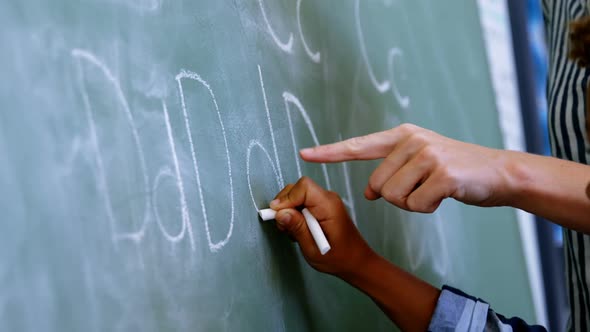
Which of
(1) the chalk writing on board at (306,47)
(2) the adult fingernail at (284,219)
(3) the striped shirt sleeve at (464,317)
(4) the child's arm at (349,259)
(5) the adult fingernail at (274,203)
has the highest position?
(1) the chalk writing on board at (306,47)

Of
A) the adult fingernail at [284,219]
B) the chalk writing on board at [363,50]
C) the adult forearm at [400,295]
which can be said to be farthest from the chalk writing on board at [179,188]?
the chalk writing on board at [363,50]

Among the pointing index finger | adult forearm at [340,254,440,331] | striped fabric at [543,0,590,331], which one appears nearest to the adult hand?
the pointing index finger

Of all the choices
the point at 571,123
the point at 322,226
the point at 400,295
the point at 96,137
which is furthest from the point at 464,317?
the point at 96,137

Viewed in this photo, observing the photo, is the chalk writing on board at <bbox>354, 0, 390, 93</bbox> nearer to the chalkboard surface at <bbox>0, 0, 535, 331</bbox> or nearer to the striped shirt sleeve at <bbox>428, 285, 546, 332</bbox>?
the chalkboard surface at <bbox>0, 0, 535, 331</bbox>

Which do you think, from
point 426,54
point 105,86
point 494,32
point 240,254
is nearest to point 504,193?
point 240,254

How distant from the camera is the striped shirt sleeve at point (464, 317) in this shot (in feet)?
2.28

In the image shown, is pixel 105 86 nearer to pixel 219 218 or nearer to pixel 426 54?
pixel 219 218

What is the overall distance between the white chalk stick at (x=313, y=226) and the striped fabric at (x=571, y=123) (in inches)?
13.9

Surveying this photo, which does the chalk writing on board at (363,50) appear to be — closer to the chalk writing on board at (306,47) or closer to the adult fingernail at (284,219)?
the chalk writing on board at (306,47)

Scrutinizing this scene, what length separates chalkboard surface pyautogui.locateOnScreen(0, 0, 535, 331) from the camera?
15.7 inches

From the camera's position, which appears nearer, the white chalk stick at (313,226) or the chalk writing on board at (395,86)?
the white chalk stick at (313,226)

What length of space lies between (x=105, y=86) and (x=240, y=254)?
190 millimetres

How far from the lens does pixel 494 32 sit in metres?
1.50

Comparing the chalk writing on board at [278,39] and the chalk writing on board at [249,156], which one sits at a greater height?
the chalk writing on board at [278,39]
